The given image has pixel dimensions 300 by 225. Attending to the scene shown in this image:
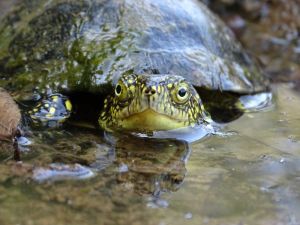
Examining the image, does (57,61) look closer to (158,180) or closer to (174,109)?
(174,109)

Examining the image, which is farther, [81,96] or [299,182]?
[81,96]

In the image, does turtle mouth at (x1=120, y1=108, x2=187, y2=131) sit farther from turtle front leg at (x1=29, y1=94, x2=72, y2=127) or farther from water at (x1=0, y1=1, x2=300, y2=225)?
turtle front leg at (x1=29, y1=94, x2=72, y2=127)

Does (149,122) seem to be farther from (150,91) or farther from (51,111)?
(51,111)

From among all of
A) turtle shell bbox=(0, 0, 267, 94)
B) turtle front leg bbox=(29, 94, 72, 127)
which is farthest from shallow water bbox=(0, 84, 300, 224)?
turtle shell bbox=(0, 0, 267, 94)

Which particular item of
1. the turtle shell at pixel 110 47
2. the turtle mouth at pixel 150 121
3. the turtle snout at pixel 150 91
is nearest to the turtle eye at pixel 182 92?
the turtle mouth at pixel 150 121

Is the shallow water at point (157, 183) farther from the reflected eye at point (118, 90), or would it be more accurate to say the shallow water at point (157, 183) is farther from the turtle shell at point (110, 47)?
the turtle shell at point (110, 47)

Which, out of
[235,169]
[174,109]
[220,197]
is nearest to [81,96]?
[174,109]
